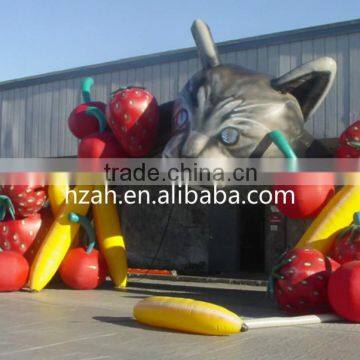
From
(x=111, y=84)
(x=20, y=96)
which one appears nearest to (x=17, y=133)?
(x=20, y=96)

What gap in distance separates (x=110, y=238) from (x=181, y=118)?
2.69 metres

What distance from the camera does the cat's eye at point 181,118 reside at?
8.72m

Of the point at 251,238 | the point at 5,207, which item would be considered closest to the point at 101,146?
the point at 5,207

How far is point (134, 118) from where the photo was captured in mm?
9359

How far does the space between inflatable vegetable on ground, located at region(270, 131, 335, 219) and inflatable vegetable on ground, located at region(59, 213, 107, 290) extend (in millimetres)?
3332

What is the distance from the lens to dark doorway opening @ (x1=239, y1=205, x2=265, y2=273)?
46.6 feet

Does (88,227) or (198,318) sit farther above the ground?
(88,227)

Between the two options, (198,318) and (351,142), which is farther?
(351,142)

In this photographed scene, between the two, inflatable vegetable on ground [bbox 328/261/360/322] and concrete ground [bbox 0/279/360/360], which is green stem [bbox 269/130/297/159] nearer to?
inflatable vegetable on ground [bbox 328/261/360/322]

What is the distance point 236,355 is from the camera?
5.70m

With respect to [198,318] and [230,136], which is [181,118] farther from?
[198,318]

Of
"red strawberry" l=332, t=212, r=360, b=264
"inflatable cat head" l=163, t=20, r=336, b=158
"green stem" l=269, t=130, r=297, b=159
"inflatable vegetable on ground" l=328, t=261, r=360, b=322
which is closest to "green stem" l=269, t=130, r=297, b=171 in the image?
"green stem" l=269, t=130, r=297, b=159

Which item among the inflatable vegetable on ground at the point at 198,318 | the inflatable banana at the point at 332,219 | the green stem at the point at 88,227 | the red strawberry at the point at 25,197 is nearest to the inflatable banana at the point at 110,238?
the green stem at the point at 88,227

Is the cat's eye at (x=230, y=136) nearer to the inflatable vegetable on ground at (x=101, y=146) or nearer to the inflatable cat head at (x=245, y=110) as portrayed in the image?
the inflatable cat head at (x=245, y=110)
